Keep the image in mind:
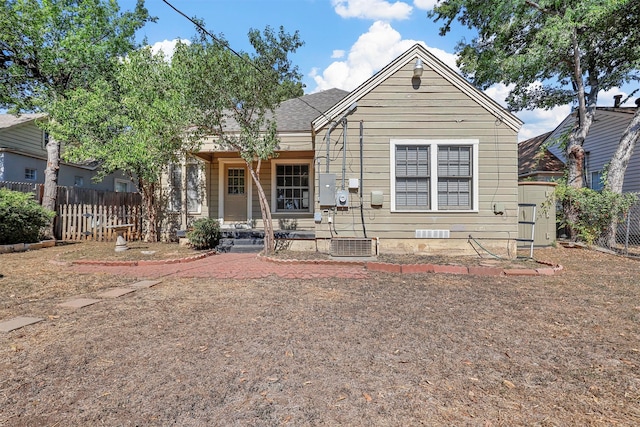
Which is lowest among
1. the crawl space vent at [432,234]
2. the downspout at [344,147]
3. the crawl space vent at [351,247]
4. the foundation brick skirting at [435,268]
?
the foundation brick skirting at [435,268]

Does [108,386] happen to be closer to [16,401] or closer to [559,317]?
[16,401]

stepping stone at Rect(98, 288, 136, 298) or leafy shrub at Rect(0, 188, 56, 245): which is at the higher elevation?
leafy shrub at Rect(0, 188, 56, 245)

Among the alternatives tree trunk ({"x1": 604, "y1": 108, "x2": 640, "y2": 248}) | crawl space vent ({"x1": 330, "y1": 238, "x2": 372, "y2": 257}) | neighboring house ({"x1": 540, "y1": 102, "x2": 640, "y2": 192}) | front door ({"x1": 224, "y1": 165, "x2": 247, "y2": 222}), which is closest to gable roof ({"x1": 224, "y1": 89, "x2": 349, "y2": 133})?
front door ({"x1": 224, "y1": 165, "x2": 247, "y2": 222})

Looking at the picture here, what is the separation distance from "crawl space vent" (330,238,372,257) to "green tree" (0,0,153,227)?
10191 millimetres

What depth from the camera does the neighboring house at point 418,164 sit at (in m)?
7.37

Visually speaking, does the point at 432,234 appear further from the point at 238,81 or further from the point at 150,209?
the point at 150,209

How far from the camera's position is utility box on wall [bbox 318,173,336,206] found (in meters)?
7.45

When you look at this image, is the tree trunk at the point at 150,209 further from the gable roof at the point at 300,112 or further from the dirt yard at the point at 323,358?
the dirt yard at the point at 323,358

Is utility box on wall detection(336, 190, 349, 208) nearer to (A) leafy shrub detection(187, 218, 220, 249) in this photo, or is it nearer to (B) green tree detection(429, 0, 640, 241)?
(A) leafy shrub detection(187, 218, 220, 249)

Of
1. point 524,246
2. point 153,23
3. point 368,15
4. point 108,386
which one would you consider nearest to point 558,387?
point 108,386

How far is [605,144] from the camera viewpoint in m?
13.8

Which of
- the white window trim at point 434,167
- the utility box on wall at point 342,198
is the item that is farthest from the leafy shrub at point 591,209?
the utility box on wall at point 342,198

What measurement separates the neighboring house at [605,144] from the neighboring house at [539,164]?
0.84m

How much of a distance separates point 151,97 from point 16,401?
26.6ft
